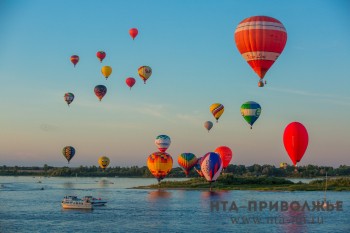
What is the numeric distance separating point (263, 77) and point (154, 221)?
1784cm

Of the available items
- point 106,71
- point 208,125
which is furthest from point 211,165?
point 106,71

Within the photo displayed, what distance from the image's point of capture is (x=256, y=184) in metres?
114

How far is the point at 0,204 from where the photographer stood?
3236 inches

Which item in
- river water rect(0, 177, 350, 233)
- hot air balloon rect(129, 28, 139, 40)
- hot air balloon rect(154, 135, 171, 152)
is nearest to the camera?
river water rect(0, 177, 350, 233)

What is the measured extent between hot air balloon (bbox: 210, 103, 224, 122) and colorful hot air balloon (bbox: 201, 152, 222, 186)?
690 cm

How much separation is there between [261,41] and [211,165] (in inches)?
1786

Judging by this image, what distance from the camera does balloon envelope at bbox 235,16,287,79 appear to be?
173 feet

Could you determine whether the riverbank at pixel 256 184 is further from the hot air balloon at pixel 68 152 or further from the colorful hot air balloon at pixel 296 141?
the colorful hot air balloon at pixel 296 141

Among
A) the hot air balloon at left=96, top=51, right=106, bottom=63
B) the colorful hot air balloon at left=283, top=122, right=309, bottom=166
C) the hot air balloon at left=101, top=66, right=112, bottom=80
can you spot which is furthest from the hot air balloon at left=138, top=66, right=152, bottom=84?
the colorful hot air balloon at left=283, top=122, right=309, bottom=166

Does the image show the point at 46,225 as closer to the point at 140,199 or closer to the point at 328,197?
the point at 140,199

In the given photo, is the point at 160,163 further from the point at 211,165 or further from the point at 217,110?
the point at 217,110

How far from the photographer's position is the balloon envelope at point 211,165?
9581 centimetres

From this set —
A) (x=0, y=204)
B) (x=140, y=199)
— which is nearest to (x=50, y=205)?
(x=0, y=204)

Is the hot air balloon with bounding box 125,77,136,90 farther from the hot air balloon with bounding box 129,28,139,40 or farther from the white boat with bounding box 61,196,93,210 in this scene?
the white boat with bounding box 61,196,93,210
